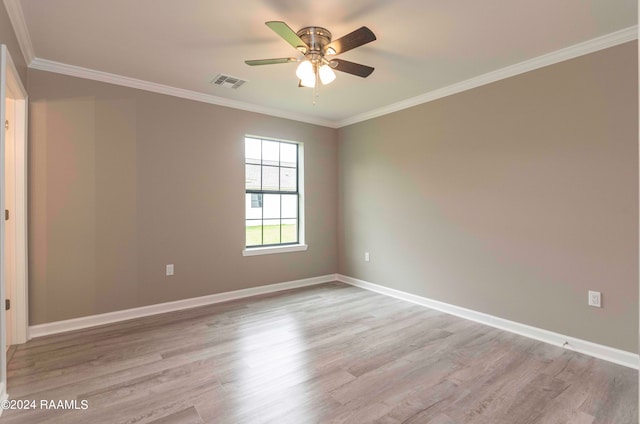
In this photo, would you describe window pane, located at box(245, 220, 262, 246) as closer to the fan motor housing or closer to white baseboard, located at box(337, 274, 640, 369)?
white baseboard, located at box(337, 274, 640, 369)

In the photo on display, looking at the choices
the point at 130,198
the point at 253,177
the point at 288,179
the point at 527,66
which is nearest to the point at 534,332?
the point at 527,66

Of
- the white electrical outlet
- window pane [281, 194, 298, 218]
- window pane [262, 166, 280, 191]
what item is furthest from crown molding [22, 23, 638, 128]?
the white electrical outlet

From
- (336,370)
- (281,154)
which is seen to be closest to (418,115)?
(281,154)

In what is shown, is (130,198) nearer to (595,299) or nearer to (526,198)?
(526,198)

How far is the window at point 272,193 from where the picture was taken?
434 cm

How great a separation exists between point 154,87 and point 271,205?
6.63 ft

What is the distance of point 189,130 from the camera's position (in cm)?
374

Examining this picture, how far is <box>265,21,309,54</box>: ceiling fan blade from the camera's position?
6.31 ft

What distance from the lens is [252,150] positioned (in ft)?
14.3

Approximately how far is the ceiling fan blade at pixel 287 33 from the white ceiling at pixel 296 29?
0.58ft

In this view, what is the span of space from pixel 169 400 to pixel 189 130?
112 inches

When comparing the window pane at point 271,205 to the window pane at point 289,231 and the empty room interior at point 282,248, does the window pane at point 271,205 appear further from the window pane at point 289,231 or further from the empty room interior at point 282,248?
the window pane at point 289,231

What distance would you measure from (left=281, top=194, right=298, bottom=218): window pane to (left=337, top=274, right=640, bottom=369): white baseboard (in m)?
1.73

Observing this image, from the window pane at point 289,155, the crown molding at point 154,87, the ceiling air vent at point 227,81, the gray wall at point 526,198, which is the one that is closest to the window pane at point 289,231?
the window pane at point 289,155
